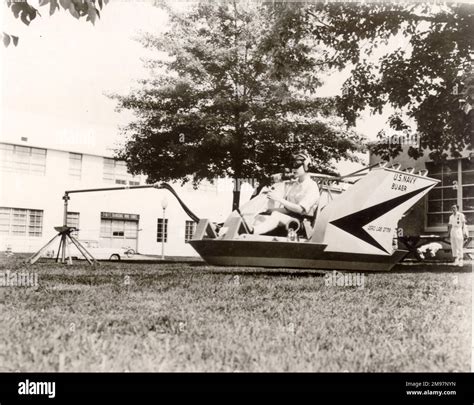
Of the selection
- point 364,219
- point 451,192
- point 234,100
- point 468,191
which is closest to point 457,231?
point 468,191

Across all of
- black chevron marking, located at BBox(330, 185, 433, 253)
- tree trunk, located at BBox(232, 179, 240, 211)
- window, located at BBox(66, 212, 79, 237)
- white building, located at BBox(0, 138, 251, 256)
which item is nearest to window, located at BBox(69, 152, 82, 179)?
white building, located at BBox(0, 138, 251, 256)

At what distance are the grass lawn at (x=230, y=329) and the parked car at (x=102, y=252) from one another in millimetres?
5487

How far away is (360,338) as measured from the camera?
8.56 ft

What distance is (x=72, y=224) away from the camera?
967 centimetres

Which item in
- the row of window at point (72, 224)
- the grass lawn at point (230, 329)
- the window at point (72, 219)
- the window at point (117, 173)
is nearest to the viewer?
the grass lawn at point (230, 329)

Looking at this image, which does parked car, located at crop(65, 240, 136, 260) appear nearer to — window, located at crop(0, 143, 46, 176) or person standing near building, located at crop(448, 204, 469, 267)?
window, located at crop(0, 143, 46, 176)

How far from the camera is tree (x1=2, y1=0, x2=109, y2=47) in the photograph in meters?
3.57

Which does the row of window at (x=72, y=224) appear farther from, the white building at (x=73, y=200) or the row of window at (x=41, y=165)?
the row of window at (x=41, y=165)

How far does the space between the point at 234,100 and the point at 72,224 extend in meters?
5.40

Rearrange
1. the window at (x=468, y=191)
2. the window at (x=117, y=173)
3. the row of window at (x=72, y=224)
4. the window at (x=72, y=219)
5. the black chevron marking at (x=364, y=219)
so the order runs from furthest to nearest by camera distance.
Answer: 1. the window at (x=72, y=219)
2. the window at (x=117, y=173)
3. the window at (x=468, y=191)
4. the row of window at (x=72, y=224)
5. the black chevron marking at (x=364, y=219)

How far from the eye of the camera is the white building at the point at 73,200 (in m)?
5.51

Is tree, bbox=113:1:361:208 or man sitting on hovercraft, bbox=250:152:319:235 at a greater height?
tree, bbox=113:1:361:208

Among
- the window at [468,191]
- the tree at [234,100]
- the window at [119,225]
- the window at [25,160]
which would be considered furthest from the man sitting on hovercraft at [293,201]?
the window at [119,225]
